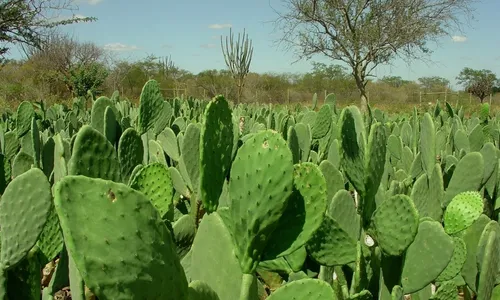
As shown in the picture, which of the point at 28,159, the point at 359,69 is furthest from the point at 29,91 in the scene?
the point at 28,159

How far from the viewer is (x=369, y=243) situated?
1.30m

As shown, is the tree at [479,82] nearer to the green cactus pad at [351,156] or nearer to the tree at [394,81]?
the tree at [394,81]

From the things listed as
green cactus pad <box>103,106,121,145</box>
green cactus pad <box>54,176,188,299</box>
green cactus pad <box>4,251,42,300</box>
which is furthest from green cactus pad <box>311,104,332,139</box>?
green cactus pad <box>54,176,188,299</box>

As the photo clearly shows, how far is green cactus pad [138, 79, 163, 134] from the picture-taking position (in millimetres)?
2547

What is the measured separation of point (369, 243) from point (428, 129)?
4.06 ft

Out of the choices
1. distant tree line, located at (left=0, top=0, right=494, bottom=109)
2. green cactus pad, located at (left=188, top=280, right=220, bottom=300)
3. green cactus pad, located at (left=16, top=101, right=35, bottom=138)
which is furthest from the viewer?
distant tree line, located at (left=0, top=0, right=494, bottom=109)

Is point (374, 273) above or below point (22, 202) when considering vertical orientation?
below

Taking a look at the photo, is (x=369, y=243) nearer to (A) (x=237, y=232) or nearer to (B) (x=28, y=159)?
(A) (x=237, y=232)

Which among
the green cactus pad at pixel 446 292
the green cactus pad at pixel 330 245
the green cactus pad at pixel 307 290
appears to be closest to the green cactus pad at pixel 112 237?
the green cactus pad at pixel 307 290

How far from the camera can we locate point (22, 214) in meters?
0.95

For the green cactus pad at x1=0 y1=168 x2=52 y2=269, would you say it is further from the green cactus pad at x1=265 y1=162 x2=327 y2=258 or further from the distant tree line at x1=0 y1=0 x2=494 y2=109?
the distant tree line at x1=0 y1=0 x2=494 y2=109

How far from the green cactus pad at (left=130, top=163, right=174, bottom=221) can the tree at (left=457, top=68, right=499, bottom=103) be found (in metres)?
36.5

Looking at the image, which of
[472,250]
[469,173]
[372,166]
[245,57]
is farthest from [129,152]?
[245,57]

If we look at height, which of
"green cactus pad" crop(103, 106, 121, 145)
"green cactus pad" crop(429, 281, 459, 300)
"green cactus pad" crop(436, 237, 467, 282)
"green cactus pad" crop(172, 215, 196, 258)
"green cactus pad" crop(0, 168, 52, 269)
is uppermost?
"green cactus pad" crop(103, 106, 121, 145)
